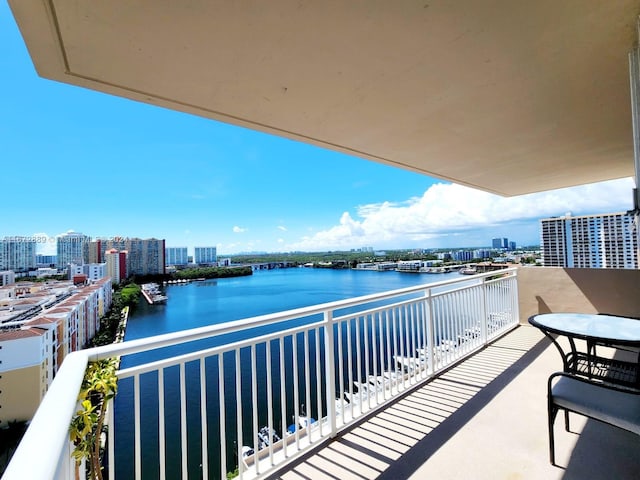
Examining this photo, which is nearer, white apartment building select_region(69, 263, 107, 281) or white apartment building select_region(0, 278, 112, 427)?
white apartment building select_region(0, 278, 112, 427)

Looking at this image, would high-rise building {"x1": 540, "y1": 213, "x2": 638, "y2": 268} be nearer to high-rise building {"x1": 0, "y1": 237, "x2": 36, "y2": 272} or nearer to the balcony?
the balcony

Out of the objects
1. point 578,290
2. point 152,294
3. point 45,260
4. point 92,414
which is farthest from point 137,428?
point 152,294

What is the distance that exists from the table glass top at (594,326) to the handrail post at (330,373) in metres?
1.54

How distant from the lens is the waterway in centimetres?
1122

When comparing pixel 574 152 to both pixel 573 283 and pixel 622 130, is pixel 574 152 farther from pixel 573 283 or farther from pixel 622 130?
pixel 573 283

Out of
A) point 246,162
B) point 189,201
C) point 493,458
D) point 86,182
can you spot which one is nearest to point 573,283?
point 493,458

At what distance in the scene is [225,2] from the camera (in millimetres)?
1188

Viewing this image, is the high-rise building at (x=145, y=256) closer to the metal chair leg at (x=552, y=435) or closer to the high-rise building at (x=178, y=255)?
the high-rise building at (x=178, y=255)

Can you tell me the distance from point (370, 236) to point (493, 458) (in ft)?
102

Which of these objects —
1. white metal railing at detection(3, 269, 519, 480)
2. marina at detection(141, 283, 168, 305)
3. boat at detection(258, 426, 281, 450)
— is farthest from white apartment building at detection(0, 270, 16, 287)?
marina at detection(141, 283, 168, 305)

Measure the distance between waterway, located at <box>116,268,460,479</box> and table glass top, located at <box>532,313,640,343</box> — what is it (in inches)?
304

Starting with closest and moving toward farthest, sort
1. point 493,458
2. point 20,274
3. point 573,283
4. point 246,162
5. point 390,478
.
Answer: point 390,478 → point 493,458 → point 573,283 → point 20,274 → point 246,162

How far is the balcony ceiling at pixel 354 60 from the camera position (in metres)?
1.26

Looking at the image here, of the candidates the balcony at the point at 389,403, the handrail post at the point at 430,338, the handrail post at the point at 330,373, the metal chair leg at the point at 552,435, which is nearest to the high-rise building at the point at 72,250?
the balcony at the point at 389,403
